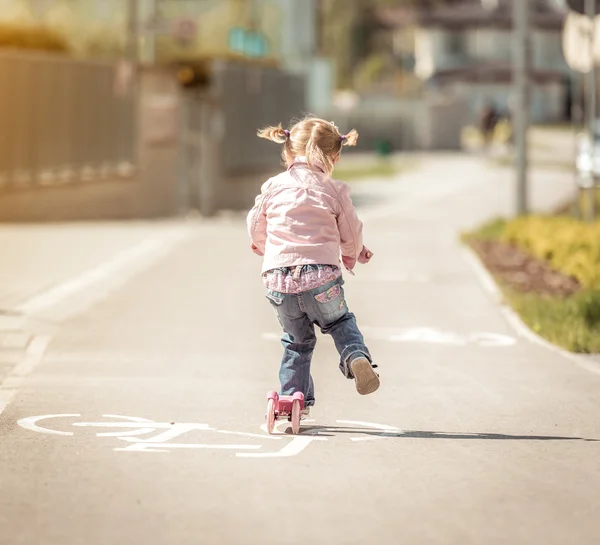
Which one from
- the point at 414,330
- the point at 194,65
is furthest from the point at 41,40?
the point at 414,330

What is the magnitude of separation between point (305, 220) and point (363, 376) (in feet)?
2.78

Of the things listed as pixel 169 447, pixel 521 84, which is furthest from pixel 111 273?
pixel 169 447

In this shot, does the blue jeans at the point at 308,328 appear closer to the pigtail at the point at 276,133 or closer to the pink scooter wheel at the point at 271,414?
the pink scooter wheel at the point at 271,414

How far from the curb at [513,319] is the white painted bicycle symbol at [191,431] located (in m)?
3.08

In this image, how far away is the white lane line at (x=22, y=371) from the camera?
33.1ft

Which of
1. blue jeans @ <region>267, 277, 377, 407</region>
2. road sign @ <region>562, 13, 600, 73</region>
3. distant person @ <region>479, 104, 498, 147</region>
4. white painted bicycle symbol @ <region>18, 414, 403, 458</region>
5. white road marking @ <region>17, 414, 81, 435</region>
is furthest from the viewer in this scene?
distant person @ <region>479, 104, 498, 147</region>

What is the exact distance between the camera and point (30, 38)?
33.2m

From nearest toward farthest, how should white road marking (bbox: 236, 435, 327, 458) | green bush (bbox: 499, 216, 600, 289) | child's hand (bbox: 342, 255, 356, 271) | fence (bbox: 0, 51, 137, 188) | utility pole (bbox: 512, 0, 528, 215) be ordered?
white road marking (bbox: 236, 435, 327, 458) → child's hand (bbox: 342, 255, 356, 271) → green bush (bbox: 499, 216, 600, 289) → utility pole (bbox: 512, 0, 528, 215) → fence (bbox: 0, 51, 137, 188)

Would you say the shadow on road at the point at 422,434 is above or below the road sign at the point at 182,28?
below

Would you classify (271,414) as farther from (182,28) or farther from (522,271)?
(182,28)

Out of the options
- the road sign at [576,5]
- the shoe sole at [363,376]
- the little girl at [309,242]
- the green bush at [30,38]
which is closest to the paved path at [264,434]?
the shoe sole at [363,376]

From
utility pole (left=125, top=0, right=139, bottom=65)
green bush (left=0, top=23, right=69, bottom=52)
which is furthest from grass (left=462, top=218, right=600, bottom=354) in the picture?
utility pole (left=125, top=0, right=139, bottom=65)

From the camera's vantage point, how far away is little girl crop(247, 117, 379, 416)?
8867mm

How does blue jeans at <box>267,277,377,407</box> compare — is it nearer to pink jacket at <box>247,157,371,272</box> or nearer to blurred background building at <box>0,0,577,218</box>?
pink jacket at <box>247,157,371,272</box>
